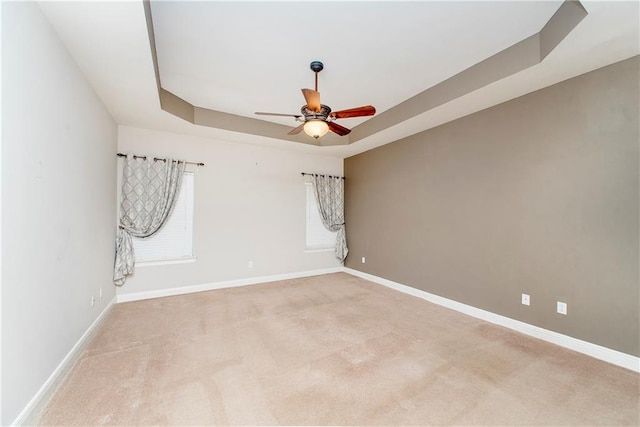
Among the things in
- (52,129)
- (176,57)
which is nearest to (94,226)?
(52,129)

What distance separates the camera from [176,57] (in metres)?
2.58

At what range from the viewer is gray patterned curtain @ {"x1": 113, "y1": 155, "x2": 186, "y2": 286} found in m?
3.64

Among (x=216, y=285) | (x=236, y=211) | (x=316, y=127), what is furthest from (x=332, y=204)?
(x=316, y=127)

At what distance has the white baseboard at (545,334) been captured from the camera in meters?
2.17

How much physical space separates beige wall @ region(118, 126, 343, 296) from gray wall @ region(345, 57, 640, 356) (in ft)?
7.05

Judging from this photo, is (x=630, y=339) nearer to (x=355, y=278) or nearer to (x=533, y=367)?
(x=533, y=367)

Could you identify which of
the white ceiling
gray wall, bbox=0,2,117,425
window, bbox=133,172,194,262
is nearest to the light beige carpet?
gray wall, bbox=0,2,117,425

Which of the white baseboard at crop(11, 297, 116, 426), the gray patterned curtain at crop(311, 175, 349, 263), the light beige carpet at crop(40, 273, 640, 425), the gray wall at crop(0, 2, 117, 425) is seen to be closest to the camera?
the gray wall at crop(0, 2, 117, 425)

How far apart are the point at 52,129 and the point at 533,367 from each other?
4.24 metres

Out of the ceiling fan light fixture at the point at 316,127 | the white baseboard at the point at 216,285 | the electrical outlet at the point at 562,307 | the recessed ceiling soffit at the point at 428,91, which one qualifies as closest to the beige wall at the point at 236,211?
the white baseboard at the point at 216,285

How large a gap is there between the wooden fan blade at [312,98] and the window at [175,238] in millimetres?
2777

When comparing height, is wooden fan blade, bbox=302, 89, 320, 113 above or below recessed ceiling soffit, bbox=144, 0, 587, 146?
below

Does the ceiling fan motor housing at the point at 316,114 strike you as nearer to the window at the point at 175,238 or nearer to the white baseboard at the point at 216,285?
the window at the point at 175,238

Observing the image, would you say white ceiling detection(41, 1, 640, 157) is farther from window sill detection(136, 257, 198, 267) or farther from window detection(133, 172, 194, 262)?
window sill detection(136, 257, 198, 267)
